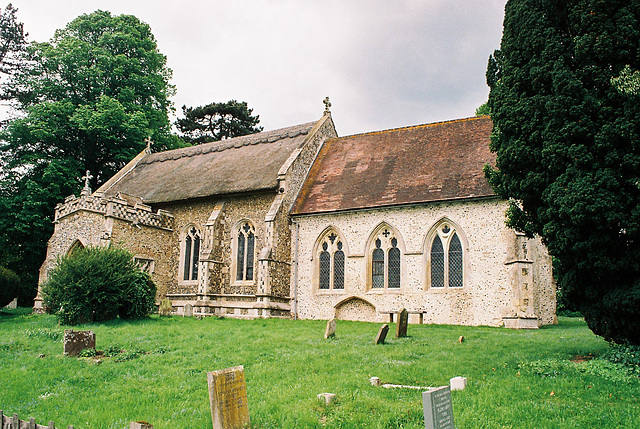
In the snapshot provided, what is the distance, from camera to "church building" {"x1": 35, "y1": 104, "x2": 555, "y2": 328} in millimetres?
18109

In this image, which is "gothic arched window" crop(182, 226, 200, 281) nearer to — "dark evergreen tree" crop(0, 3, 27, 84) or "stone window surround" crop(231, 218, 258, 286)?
"stone window surround" crop(231, 218, 258, 286)

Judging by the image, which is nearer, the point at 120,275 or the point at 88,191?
the point at 120,275

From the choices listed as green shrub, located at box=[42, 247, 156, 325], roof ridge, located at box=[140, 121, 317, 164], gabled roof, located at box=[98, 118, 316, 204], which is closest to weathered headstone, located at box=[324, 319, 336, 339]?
green shrub, located at box=[42, 247, 156, 325]

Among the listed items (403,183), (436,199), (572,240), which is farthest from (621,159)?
(403,183)

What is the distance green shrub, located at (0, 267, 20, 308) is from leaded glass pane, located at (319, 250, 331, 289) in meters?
13.4

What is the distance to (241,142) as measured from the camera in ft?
91.4

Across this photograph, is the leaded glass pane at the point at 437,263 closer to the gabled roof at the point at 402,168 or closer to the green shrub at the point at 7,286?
the gabled roof at the point at 402,168

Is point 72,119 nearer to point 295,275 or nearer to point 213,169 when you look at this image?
point 213,169

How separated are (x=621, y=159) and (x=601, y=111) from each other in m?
0.99

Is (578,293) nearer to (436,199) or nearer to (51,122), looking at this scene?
(436,199)

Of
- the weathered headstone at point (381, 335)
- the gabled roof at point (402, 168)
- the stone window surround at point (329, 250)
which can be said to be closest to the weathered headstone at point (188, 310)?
the stone window surround at point (329, 250)

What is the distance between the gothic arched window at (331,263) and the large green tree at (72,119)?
630 inches

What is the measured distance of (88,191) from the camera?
906 inches

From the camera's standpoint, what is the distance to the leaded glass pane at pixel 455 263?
60.7 feet
